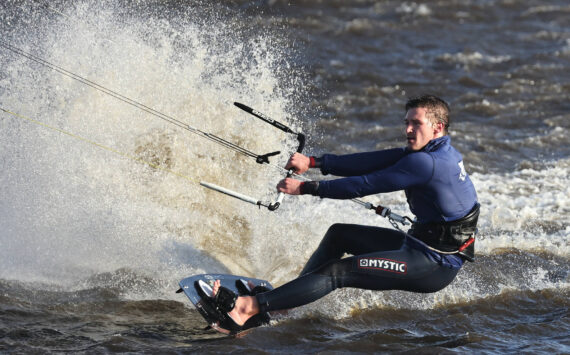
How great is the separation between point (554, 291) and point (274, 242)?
2.55 m

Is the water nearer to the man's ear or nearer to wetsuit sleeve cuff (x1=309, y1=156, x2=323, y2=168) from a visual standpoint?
wetsuit sleeve cuff (x1=309, y1=156, x2=323, y2=168)

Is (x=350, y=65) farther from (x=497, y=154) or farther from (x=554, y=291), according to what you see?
(x=554, y=291)

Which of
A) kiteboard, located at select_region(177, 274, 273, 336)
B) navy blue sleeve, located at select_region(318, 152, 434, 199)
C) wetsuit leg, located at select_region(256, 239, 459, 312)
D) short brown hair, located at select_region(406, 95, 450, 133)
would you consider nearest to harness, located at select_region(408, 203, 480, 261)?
wetsuit leg, located at select_region(256, 239, 459, 312)

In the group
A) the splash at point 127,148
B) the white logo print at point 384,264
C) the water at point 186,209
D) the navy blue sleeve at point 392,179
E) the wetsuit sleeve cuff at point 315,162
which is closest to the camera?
the navy blue sleeve at point 392,179

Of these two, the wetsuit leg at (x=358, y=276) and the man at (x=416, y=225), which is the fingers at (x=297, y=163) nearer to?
the man at (x=416, y=225)

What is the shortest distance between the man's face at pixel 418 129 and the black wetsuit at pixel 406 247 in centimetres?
6

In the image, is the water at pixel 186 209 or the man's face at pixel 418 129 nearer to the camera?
the man's face at pixel 418 129

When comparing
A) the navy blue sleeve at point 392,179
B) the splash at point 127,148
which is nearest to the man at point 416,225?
the navy blue sleeve at point 392,179

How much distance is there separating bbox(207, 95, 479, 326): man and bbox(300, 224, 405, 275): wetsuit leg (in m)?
0.16

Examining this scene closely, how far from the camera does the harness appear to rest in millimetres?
5137

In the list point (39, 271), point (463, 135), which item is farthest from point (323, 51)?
point (39, 271)

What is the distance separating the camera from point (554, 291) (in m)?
6.31

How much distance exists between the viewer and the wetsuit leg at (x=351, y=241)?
5453 millimetres

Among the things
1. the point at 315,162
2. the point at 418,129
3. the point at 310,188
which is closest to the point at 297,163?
the point at 315,162
